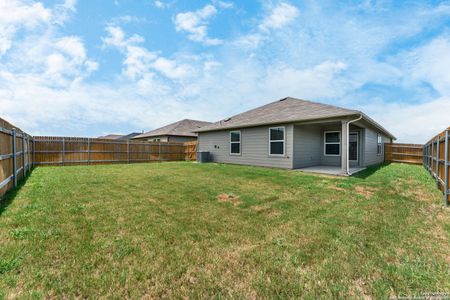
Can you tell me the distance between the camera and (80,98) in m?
15.1

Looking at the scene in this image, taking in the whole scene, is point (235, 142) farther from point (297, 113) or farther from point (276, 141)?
point (297, 113)

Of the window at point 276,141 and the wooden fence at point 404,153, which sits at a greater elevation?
the window at point 276,141

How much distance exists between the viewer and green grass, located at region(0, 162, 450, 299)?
5.97 feet

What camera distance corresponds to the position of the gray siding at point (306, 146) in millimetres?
9938

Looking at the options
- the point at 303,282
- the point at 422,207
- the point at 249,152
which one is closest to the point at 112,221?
the point at 303,282

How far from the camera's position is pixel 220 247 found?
2.52 meters

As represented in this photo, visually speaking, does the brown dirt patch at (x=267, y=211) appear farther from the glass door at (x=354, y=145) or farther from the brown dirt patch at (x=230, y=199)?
the glass door at (x=354, y=145)

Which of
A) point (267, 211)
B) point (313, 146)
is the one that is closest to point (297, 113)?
point (313, 146)

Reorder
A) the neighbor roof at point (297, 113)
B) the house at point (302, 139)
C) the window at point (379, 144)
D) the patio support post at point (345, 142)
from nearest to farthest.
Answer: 1. the patio support post at point (345, 142)
2. the neighbor roof at point (297, 113)
3. the house at point (302, 139)
4. the window at point (379, 144)

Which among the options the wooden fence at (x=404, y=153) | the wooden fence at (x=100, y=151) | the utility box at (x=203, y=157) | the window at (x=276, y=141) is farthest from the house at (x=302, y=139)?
the wooden fence at (x=100, y=151)

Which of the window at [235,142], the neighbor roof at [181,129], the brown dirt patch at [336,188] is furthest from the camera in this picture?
the neighbor roof at [181,129]

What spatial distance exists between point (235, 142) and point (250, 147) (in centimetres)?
140

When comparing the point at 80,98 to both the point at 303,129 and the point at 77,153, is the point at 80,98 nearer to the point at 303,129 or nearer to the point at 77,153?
the point at 77,153

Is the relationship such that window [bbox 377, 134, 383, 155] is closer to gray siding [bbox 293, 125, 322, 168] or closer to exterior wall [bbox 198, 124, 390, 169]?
exterior wall [bbox 198, 124, 390, 169]
